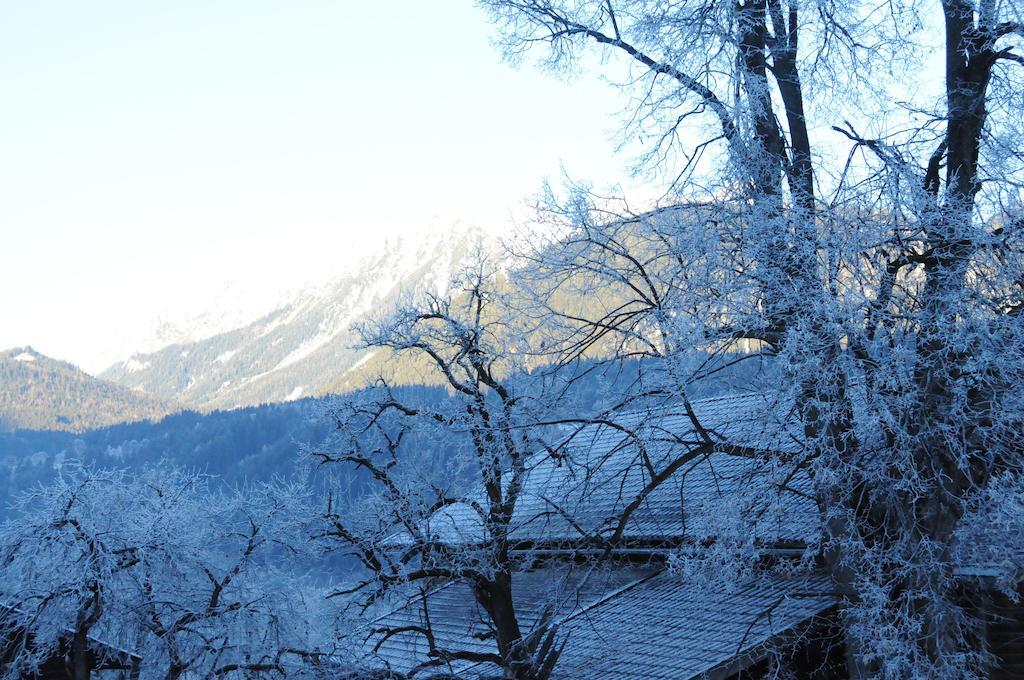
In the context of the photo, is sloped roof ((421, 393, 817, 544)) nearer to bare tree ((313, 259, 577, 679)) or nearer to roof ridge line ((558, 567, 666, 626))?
bare tree ((313, 259, 577, 679))

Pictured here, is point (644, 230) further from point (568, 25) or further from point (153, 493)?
point (153, 493)

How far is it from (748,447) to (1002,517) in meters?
2.14

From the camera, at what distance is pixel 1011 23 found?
371 inches

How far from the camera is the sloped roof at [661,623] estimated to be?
1080 centimetres

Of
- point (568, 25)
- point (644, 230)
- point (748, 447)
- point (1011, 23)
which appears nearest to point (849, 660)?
point (748, 447)

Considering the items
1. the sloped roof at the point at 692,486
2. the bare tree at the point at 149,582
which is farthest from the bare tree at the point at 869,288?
the bare tree at the point at 149,582

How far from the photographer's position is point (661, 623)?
12.3 m

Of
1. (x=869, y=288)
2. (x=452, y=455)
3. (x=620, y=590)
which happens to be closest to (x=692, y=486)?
(x=620, y=590)

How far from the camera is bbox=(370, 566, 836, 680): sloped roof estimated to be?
10.8 m

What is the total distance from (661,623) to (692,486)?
7.82ft

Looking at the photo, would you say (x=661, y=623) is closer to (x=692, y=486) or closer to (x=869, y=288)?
(x=692, y=486)

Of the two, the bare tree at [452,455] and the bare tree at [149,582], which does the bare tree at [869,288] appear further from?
the bare tree at [149,582]

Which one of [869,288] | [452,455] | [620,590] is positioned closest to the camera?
[869,288]

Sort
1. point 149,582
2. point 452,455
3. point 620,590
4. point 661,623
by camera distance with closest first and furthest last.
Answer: point 661,623 < point 452,455 < point 620,590 < point 149,582
